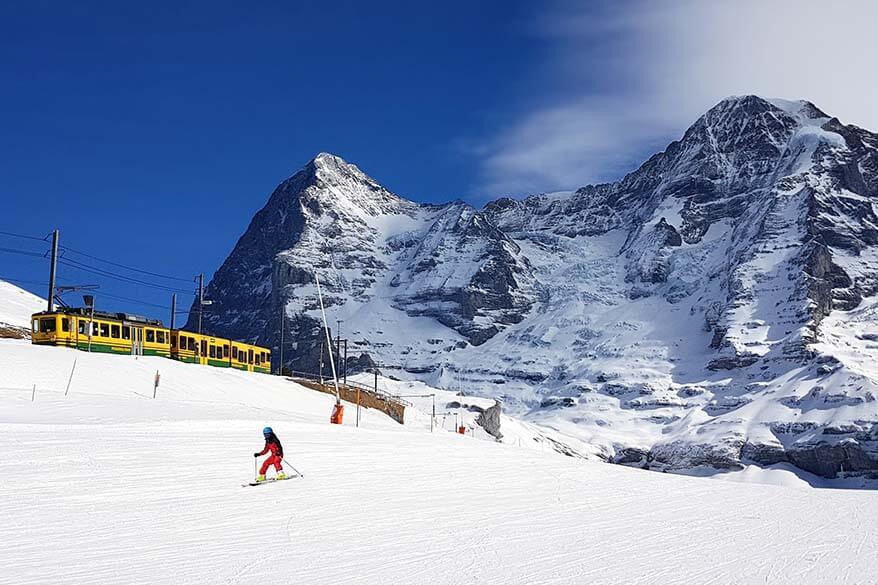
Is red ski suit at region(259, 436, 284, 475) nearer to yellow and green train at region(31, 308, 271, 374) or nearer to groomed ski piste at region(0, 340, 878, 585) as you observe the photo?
groomed ski piste at region(0, 340, 878, 585)

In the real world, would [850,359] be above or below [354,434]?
above

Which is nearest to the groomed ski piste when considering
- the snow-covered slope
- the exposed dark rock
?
the snow-covered slope

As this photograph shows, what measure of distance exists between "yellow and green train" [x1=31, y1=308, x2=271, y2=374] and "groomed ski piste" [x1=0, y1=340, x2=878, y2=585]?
2326 cm

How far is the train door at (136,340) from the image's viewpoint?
54.8 metres

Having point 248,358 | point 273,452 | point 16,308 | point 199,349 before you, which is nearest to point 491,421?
point 248,358

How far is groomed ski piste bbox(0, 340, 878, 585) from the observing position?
11695mm

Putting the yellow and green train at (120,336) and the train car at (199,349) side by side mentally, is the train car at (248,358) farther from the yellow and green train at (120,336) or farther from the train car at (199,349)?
the yellow and green train at (120,336)

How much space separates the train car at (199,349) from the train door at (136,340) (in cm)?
331

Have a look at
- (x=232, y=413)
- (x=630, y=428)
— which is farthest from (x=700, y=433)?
(x=232, y=413)

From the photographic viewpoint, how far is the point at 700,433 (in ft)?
463

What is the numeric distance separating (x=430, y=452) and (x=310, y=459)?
548cm

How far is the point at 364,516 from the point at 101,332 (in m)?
42.5

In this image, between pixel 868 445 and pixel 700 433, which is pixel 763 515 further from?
pixel 700 433

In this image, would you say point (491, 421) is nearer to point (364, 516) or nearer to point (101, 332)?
point (101, 332)
